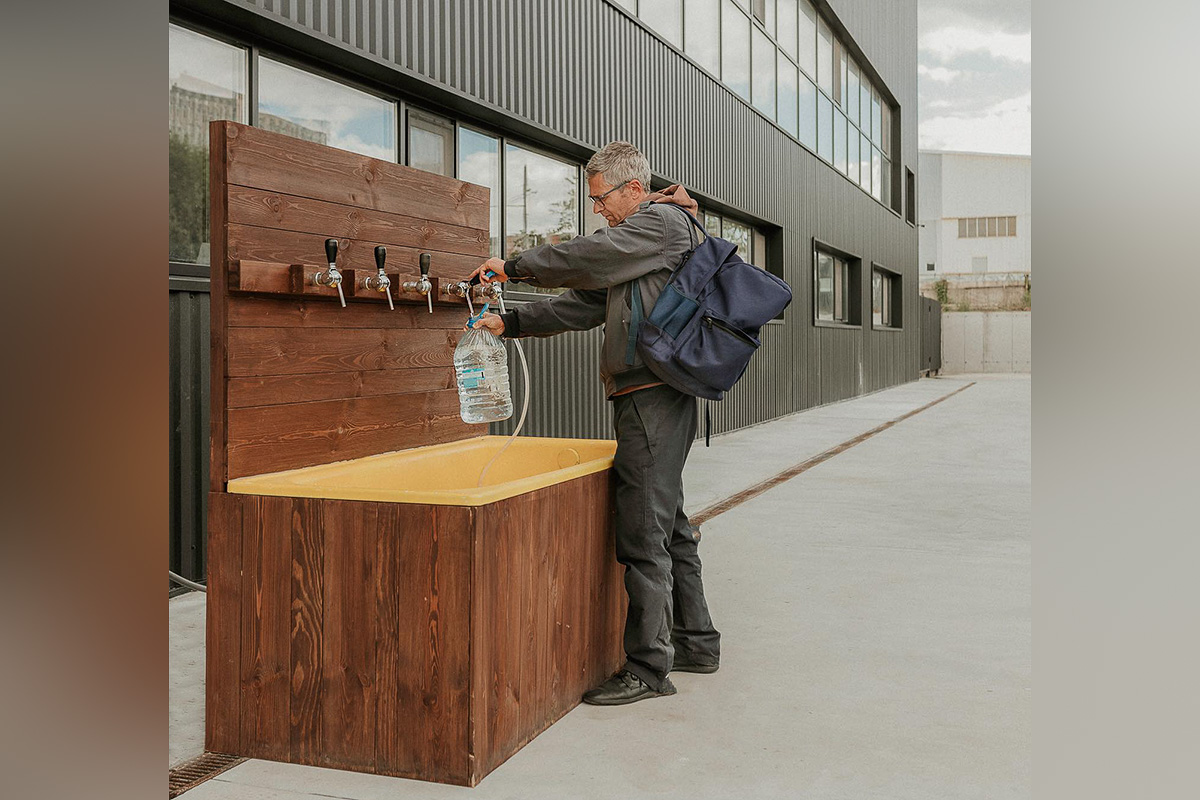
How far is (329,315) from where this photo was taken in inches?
149

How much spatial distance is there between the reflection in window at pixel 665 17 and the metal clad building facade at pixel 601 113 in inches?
7.7

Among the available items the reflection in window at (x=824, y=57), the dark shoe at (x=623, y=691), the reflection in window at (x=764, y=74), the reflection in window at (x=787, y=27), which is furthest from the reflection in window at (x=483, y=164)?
the reflection in window at (x=824, y=57)

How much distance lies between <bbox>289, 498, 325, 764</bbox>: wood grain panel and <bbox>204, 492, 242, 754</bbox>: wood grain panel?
0.64ft

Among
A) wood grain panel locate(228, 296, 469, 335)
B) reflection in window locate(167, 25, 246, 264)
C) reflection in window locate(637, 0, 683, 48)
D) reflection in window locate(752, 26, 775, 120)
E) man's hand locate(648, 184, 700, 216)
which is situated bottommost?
wood grain panel locate(228, 296, 469, 335)

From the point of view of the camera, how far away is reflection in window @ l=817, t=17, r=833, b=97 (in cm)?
1965

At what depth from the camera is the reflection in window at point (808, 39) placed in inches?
725

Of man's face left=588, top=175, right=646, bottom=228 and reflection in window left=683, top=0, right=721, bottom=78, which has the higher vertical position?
reflection in window left=683, top=0, right=721, bottom=78

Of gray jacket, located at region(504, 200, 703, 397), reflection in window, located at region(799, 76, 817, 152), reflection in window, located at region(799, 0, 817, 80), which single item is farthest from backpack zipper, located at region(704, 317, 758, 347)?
reflection in window, located at region(799, 0, 817, 80)

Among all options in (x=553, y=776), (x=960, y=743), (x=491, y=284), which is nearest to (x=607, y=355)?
(x=491, y=284)

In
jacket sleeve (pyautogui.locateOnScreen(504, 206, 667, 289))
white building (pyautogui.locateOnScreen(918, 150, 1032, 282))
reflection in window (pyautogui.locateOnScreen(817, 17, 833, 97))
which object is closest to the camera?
jacket sleeve (pyautogui.locateOnScreen(504, 206, 667, 289))

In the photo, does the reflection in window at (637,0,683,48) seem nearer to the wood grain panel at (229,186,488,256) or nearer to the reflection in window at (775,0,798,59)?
the reflection in window at (775,0,798,59)
